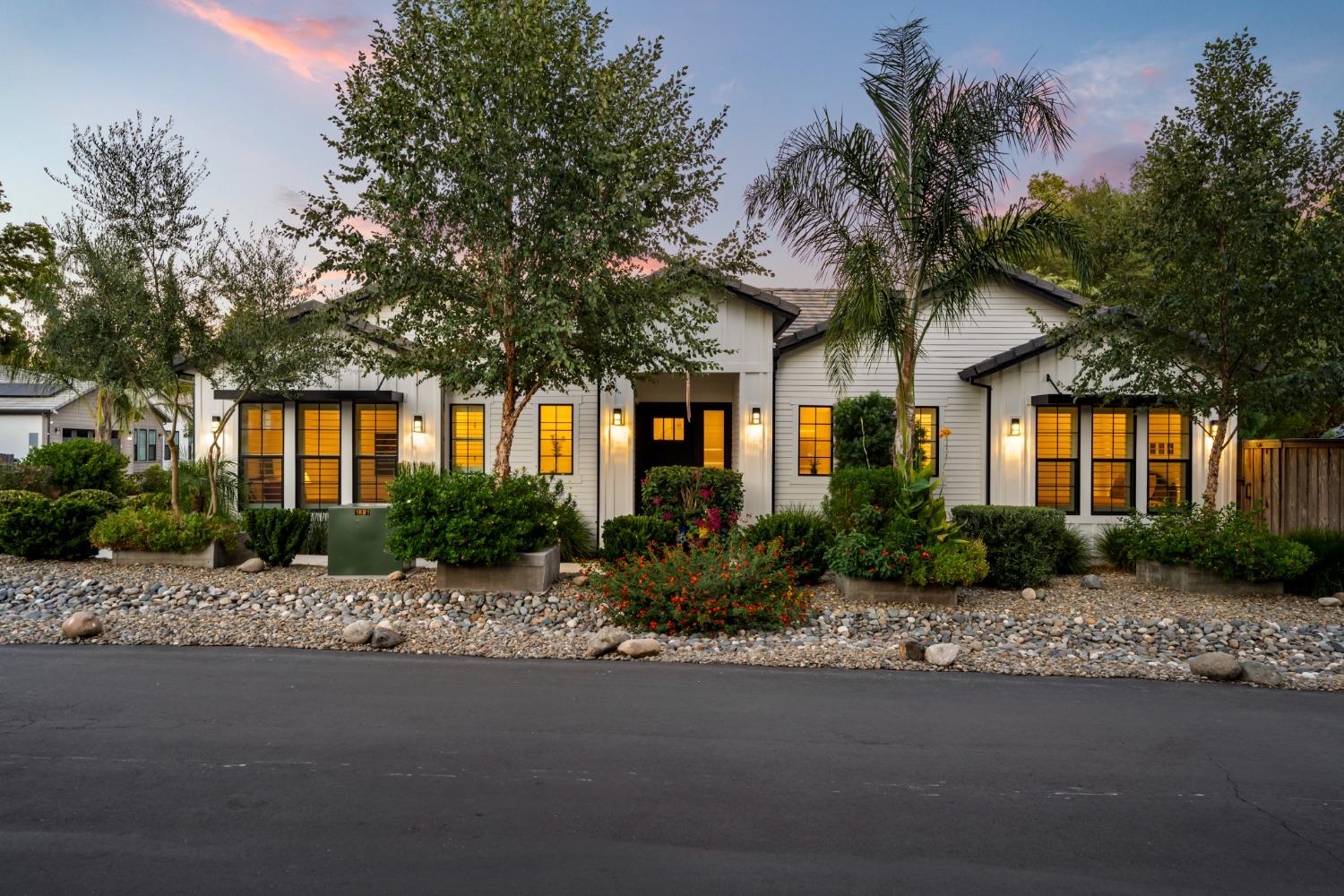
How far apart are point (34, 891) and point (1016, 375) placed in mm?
13377

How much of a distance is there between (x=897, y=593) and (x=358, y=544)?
22.3ft

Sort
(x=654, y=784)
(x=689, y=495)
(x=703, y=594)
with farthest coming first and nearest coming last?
(x=689, y=495) < (x=703, y=594) < (x=654, y=784)

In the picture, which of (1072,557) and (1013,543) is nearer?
(1013,543)

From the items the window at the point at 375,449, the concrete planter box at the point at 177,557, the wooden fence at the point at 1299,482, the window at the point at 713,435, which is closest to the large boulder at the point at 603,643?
the concrete planter box at the point at 177,557

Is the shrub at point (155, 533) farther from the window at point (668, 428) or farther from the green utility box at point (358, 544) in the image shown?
the window at point (668, 428)

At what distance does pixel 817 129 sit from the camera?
10.4m

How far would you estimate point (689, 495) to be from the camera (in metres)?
11.7

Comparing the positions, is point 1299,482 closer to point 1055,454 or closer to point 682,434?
point 1055,454

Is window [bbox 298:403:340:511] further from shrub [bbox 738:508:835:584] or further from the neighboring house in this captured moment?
the neighboring house

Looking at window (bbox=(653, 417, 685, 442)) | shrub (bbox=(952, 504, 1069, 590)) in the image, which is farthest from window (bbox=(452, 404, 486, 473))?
shrub (bbox=(952, 504, 1069, 590))

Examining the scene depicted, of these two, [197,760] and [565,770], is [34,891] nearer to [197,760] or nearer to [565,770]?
[197,760]

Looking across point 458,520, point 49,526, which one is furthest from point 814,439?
point 49,526

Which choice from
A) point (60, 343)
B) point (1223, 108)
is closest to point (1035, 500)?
point (1223, 108)

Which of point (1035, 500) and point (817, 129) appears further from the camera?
point (1035, 500)
